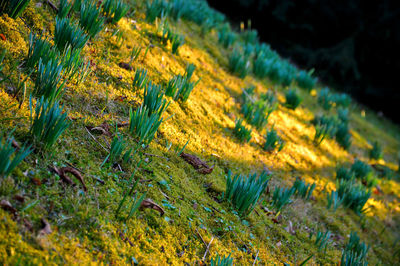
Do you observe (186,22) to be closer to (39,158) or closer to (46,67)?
(46,67)

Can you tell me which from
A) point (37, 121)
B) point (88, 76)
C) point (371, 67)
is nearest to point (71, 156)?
point (37, 121)

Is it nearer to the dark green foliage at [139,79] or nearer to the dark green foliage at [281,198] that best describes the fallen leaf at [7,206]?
the dark green foliage at [139,79]

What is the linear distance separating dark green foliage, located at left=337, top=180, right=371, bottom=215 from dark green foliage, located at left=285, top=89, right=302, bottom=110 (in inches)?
66.2

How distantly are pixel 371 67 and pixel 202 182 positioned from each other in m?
8.28

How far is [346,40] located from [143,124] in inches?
332

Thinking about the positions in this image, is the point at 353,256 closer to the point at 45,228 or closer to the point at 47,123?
the point at 45,228

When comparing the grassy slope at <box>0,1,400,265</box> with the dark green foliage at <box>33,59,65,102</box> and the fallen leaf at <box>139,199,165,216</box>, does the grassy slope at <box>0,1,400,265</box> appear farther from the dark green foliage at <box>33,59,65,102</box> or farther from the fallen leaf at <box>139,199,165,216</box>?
the dark green foliage at <box>33,59,65,102</box>

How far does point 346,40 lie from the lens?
8.89 m

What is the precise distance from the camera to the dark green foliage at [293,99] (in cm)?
508

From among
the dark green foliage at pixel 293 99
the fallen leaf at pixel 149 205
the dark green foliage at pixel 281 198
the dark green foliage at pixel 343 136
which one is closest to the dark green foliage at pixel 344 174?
the dark green foliage at pixel 343 136

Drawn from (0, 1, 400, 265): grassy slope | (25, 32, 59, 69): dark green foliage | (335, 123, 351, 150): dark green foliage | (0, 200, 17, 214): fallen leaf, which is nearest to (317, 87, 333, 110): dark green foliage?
(335, 123, 351, 150): dark green foliage

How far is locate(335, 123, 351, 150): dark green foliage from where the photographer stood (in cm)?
504

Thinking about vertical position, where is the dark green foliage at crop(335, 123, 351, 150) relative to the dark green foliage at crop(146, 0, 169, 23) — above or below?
below

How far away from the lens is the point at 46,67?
204 cm
